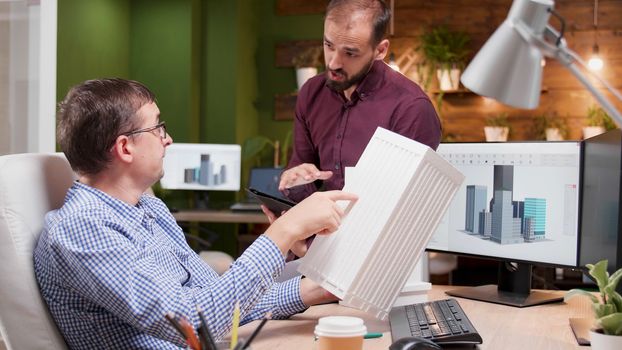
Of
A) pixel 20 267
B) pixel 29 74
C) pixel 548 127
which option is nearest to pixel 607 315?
pixel 20 267

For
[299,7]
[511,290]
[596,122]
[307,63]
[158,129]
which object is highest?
[299,7]

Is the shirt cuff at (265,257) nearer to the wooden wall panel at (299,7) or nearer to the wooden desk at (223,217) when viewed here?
the wooden desk at (223,217)

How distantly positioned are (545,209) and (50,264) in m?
1.31

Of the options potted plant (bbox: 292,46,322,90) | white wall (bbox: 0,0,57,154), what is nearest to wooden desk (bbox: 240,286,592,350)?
white wall (bbox: 0,0,57,154)

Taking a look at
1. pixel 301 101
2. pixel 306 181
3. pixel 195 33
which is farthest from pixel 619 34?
pixel 306 181

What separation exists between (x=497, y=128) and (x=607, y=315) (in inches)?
198

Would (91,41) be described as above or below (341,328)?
above

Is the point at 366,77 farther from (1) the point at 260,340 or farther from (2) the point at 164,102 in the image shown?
(2) the point at 164,102

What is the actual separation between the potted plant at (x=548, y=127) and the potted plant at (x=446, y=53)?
0.72 meters

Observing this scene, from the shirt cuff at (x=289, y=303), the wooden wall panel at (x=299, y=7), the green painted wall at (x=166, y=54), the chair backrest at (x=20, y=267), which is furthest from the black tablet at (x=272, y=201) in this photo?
the wooden wall panel at (x=299, y=7)

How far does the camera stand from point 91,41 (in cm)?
549

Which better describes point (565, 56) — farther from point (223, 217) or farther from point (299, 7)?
point (299, 7)

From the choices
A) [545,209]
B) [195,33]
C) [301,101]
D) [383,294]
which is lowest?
[383,294]

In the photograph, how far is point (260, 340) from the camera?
1569 millimetres
